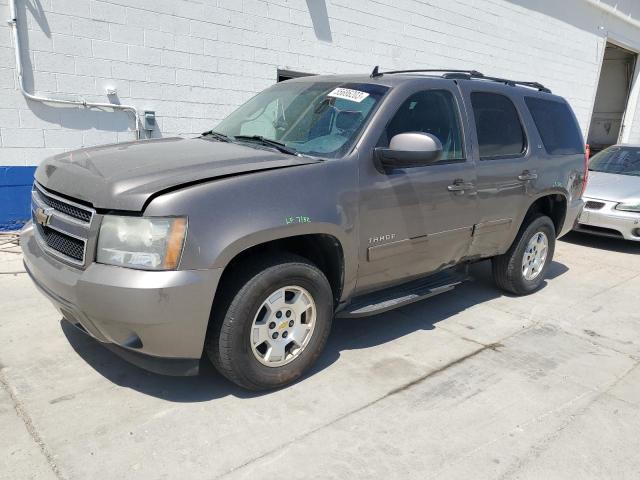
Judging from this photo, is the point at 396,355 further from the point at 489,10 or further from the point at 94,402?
the point at 489,10

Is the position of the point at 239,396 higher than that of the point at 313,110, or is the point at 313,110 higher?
the point at 313,110

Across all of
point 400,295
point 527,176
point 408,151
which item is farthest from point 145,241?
point 527,176

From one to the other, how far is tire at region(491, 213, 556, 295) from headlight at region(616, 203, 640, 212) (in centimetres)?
260

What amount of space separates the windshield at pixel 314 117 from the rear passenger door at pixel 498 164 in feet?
3.47

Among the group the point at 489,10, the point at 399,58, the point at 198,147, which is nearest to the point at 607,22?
the point at 489,10

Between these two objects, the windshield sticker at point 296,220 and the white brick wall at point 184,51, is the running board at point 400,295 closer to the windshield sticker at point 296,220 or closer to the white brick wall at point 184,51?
the windshield sticker at point 296,220

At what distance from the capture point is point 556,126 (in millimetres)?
5203

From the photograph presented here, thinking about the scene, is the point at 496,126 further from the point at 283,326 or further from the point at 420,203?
the point at 283,326

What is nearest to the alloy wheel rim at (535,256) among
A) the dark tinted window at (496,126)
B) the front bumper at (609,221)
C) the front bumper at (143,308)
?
the dark tinted window at (496,126)

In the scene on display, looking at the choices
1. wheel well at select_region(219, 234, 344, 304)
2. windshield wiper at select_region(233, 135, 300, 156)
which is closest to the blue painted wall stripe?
windshield wiper at select_region(233, 135, 300, 156)

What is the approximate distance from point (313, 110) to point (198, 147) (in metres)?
0.85

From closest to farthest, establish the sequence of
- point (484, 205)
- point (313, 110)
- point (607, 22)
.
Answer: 1. point (313, 110)
2. point (484, 205)
3. point (607, 22)

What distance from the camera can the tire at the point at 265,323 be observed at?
288cm

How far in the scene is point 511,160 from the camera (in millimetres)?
4504
